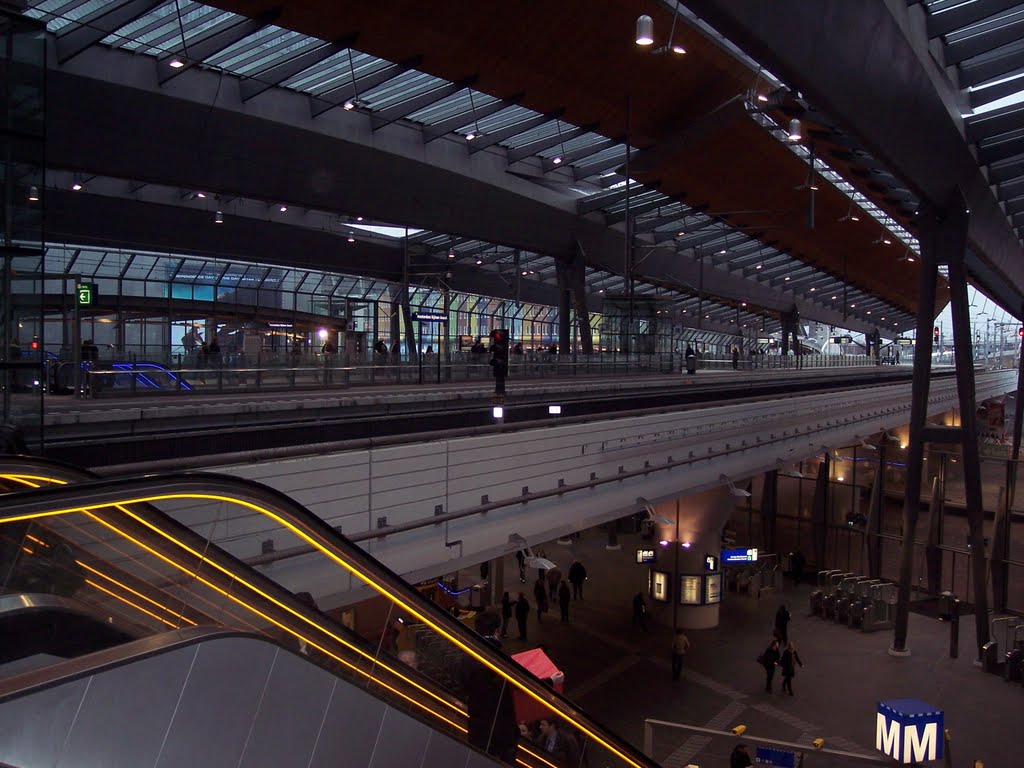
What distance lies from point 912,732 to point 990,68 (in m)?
14.3

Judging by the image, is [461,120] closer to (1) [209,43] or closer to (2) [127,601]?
(1) [209,43]

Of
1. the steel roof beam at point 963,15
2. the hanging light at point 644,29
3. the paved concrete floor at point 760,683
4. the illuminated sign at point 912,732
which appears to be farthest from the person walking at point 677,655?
the steel roof beam at point 963,15

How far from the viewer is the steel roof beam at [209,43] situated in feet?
54.4

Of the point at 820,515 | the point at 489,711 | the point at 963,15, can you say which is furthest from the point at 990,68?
the point at 489,711

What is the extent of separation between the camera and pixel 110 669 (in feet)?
10.3

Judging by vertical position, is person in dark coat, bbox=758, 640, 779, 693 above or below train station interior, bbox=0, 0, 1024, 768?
below

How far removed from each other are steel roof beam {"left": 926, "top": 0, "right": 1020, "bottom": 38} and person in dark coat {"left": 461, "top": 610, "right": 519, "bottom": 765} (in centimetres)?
1575

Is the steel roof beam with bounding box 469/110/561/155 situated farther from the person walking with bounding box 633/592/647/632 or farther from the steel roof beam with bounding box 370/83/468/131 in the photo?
the person walking with bounding box 633/592/647/632

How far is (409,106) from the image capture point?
72.3 feet

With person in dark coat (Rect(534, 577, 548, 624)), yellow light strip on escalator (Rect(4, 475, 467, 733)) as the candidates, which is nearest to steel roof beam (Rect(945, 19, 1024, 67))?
person in dark coat (Rect(534, 577, 548, 624))

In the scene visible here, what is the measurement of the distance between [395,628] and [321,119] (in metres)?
18.8

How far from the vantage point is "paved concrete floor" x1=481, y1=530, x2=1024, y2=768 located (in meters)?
14.9

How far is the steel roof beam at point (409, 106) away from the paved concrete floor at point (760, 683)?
13.6 metres

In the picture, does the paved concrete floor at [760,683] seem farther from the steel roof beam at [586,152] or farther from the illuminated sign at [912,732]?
the steel roof beam at [586,152]
